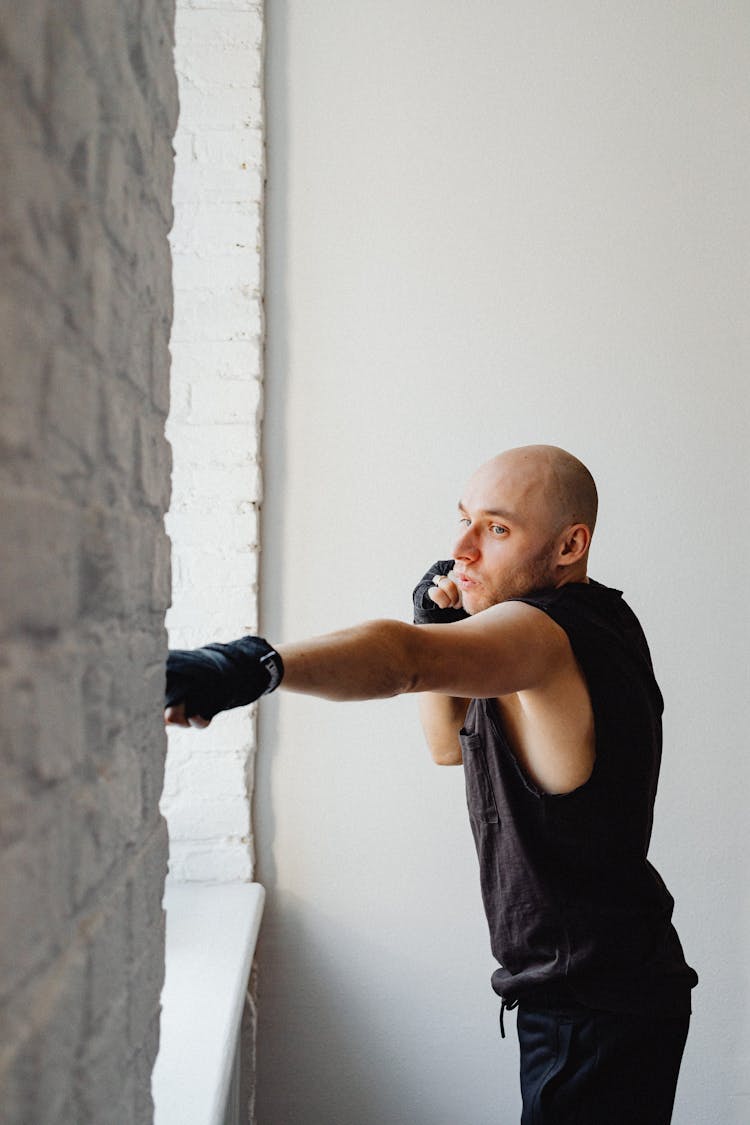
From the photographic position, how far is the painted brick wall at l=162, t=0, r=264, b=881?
231 centimetres

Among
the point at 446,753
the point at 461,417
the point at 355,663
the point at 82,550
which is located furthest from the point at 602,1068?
the point at 461,417

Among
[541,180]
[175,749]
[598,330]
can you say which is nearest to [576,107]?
[541,180]

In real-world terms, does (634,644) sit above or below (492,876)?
above

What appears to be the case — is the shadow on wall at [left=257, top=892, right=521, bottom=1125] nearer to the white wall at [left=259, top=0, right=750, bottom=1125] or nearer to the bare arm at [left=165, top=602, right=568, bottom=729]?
the white wall at [left=259, top=0, right=750, bottom=1125]

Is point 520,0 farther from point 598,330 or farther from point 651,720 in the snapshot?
point 651,720

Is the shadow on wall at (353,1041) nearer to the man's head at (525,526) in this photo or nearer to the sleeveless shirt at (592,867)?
the sleeveless shirt at (592,867)

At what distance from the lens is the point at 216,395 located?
2.33 m

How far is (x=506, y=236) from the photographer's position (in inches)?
96.9

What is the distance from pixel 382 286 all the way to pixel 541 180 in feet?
1.54

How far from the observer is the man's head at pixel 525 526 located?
1610 mm

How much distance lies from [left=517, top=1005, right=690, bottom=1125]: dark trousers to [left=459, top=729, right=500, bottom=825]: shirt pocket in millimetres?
312

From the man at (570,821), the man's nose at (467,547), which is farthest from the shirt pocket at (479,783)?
the man's nose at (467,547)

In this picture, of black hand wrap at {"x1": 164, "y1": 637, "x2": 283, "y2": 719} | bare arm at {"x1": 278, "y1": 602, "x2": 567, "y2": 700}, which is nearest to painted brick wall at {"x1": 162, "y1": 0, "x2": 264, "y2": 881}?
bare arm at {"x1": 278, "y1": 602, "x2": 567, "y2": 700}

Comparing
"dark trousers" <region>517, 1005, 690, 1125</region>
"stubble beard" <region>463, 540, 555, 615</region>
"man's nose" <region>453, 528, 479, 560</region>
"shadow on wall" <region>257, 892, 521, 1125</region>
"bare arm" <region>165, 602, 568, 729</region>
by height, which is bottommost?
"shadow on wall" <region>257, 892, 521, 1125</region>
